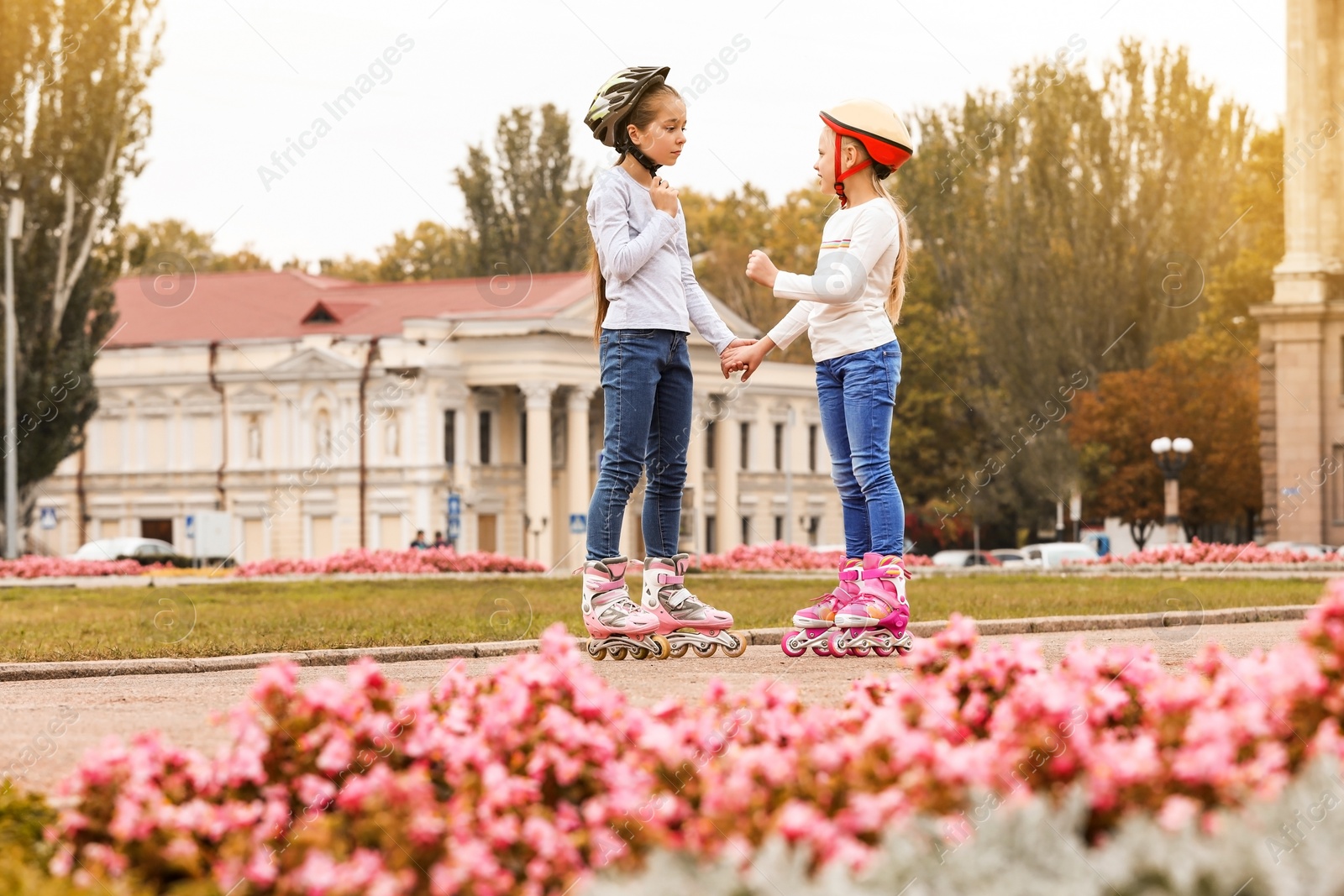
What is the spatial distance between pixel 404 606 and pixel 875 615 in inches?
502

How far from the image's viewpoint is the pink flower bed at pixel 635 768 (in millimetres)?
3932

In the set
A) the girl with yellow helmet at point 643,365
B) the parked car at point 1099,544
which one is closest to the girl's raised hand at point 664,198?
the girl with yellow helmet at point 643,365

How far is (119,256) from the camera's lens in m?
48.4

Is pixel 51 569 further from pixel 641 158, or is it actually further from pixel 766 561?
pixel 641 158

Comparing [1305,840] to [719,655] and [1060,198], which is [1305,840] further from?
[1060,198]

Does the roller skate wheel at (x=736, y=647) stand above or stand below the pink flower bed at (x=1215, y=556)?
above

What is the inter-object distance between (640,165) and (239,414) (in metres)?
69.3

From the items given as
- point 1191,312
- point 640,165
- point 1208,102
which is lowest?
point 640,165

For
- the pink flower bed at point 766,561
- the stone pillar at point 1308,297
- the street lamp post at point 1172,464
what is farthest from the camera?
the stone pillar at point 1308,297

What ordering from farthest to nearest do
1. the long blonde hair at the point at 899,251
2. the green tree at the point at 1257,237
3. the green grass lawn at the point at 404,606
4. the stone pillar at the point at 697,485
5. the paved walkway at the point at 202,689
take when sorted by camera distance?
the stone pillar at the point at 697,485
the green tree at the point at 1257,237
the green grass lawn at the point at 404,606
the long blonde hair at the point at 899,251
the paved walkway at the point at 202,689

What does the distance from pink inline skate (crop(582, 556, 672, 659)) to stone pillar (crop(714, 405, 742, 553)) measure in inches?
2975

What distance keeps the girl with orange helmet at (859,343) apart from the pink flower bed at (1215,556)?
2272 centimetres

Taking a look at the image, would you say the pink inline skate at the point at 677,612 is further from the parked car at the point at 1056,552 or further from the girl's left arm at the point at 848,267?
the parked car at the point at 1056,552

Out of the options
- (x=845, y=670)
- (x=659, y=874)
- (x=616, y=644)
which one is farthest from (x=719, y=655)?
(x=659, y=874)
